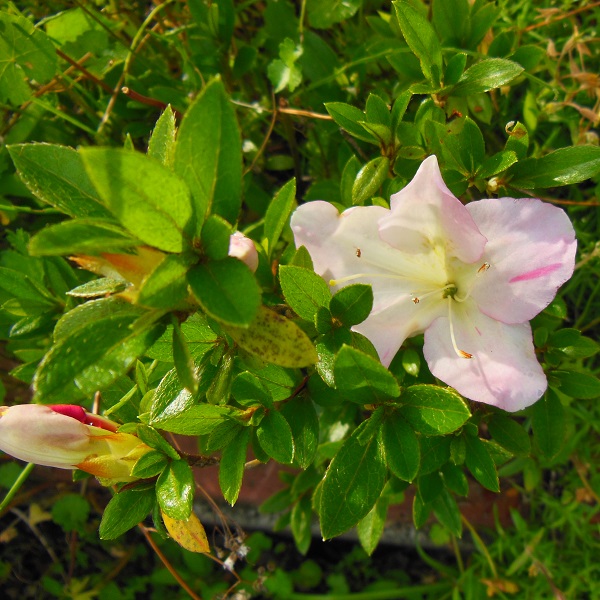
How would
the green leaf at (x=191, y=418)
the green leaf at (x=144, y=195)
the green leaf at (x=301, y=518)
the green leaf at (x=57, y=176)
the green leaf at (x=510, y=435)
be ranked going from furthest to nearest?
the green leaf at (x=301, y=518), the green leaf at (x=510, y=435), the green leaf at (x=191, y=418), the green leaf at (x=57, y=176), the green leaf at (x=144, y=195)

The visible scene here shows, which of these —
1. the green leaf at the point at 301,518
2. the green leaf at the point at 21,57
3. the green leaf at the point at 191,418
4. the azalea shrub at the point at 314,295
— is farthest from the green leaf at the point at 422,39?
the green leaf at the point at 301,518

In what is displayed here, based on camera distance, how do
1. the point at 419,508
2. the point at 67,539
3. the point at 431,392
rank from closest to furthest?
1. the point at 431,392
2. the point at 419,508
3. the point at 67,539

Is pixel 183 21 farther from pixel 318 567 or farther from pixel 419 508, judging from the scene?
pixel 318 567

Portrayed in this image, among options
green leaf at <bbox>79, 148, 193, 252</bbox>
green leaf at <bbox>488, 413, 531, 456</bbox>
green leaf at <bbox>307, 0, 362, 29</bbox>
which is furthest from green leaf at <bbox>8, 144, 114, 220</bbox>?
green leaf at <bbox>307, 0, 362, 29</bbox>

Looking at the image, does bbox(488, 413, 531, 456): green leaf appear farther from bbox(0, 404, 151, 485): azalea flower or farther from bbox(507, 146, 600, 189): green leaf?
bbox(0, 404, 151, 485): azalea flower

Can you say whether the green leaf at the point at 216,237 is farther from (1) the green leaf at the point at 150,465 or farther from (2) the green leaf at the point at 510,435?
(2) the green leaf at the point at 510,435

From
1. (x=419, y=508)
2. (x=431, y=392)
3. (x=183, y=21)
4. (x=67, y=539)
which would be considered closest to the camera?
(x=431, y=392)

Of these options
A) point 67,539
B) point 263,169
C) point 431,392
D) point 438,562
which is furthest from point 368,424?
point 67,539

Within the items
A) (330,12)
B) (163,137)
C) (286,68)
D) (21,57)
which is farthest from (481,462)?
(21,57)
